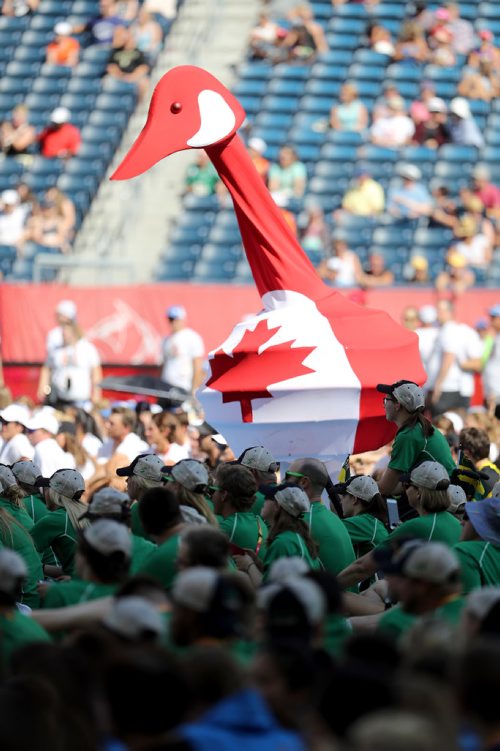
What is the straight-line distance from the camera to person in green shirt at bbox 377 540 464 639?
4.64 metres

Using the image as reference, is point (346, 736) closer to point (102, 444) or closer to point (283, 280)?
point (283, 280)

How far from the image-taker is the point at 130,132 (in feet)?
64.6

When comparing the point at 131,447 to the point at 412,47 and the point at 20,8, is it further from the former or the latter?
the point at 20,8

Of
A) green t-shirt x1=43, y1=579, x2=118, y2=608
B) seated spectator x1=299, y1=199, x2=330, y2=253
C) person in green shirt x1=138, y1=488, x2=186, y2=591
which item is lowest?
seated spectator x1=299, y1=199, x2=330, y2=253

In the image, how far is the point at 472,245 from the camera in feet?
55.0

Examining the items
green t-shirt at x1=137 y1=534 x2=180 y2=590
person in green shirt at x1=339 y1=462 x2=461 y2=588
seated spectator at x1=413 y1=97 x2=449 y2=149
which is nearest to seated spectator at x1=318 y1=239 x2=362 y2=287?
seated spectator at x1=413 y1=97 x2=449 y2=149

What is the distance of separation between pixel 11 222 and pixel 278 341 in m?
11.3

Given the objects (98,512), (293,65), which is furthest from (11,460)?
(293,65)

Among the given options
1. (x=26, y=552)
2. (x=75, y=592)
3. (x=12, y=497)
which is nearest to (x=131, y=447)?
(x=12, y=497)

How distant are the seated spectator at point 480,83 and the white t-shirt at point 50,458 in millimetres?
10963

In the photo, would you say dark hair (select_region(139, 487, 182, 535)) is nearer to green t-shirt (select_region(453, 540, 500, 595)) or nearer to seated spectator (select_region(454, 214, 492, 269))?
green t-shirt (select_region(453, 540, 500, 595))

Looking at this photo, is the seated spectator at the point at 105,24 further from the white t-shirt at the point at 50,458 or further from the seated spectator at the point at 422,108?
the white t-shirt at the point at 50,458

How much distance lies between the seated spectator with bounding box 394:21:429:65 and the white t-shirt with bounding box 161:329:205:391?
8.09 m

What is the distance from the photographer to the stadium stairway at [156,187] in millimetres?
17953
